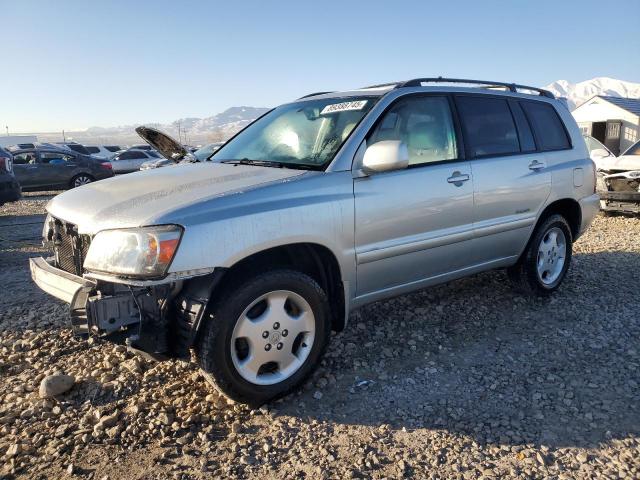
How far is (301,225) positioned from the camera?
2.85 meters

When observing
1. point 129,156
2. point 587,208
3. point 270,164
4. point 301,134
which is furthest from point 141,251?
point 129,156

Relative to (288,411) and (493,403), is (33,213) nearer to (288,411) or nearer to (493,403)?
(288,411)

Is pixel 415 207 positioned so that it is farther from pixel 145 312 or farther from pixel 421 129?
→ pixel 145 312

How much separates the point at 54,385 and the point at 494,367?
9.11 feet

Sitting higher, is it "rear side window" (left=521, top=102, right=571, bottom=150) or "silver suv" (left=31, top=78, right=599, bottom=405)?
"rear side window" (left=521, top=102, right=571, bottom=150)

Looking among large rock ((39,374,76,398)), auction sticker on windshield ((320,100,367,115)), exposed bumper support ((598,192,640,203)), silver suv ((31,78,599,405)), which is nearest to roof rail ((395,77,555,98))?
silver suv ((31,78,599,405))

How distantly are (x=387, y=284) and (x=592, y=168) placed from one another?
2.78 metres

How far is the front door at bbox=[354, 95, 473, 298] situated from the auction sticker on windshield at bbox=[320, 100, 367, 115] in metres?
0.20

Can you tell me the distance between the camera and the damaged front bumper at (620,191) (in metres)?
8.51

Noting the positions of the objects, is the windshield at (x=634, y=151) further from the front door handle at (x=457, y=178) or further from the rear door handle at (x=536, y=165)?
the front door handle at (x=457, y=178)

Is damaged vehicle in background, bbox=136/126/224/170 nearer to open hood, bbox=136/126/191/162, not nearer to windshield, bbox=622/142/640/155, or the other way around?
open hood, bbox=136/126/191/162

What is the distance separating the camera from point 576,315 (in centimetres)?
430

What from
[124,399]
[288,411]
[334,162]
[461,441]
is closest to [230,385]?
[288,411]

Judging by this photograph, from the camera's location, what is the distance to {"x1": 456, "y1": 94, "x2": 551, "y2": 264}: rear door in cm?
388
